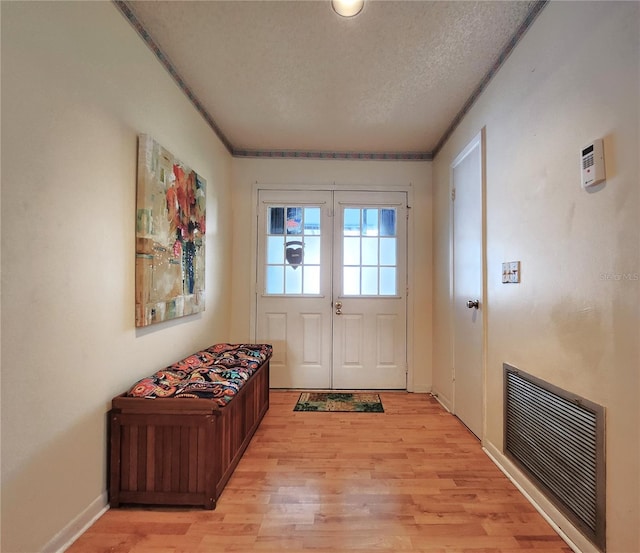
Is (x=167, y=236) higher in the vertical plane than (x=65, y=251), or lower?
higher

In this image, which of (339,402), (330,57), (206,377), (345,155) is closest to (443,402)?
(339,402)

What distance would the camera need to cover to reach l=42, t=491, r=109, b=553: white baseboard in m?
1.25

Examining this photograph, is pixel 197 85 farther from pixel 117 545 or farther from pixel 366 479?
pixel 366 479

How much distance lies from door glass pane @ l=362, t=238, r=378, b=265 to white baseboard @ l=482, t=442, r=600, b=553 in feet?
6.25

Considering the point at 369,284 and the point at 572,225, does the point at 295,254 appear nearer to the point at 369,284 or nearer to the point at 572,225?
the point at 369,284

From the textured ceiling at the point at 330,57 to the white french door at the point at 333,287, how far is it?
0.80 m

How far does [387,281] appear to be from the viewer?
3334 mm

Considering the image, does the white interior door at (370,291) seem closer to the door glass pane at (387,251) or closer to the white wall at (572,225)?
the door glass pane at (387,251)

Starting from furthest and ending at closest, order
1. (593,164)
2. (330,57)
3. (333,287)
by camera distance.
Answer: (333,287) → (330,57) → (593,164)

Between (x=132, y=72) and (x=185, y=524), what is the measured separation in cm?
230

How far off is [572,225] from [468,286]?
111cm

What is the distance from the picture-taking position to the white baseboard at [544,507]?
50.9 inches

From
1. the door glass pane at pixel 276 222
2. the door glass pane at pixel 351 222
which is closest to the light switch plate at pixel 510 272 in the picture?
the door glass pane at pixel 351 222

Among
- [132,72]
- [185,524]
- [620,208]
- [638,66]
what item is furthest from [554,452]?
[132,72]
